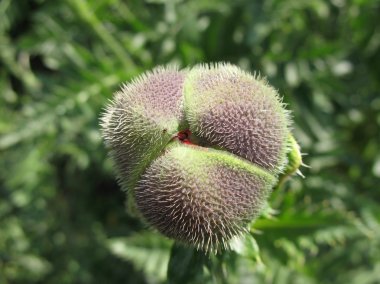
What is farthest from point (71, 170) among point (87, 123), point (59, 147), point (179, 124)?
point (179, 124)

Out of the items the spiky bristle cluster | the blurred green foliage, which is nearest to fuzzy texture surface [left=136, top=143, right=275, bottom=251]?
the spiky bristle cluster

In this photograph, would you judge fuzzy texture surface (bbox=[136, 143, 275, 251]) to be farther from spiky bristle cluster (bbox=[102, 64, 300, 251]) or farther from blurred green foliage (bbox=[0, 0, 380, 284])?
blurred green foliage (bbox=[0, 0, 380, 284])

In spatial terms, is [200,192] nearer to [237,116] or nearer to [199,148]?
[199,148]

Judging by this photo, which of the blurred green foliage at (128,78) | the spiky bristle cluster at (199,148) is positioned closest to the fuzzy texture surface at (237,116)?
the spiky bristle cluster at (199,148)

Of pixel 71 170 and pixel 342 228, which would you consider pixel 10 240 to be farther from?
pixel 342 228

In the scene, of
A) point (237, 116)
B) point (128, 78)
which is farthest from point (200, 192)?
point (128, 78)
